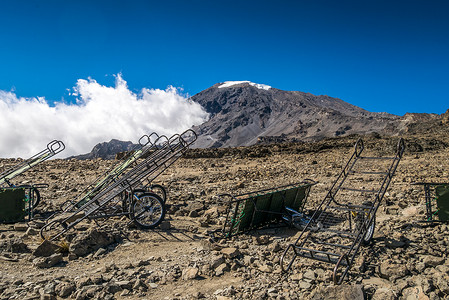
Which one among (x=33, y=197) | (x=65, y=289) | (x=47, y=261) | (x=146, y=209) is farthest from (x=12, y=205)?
(x=65, y=289)

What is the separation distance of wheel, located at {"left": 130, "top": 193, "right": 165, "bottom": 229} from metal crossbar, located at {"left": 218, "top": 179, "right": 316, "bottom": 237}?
1.40m

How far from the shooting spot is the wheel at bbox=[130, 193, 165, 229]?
7527 mm

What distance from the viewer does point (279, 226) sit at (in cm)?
764

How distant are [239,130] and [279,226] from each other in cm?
18269

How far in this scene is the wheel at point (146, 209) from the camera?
24.7 ft

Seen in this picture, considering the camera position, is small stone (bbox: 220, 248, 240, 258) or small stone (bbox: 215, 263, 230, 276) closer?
small stone (bbox: 215, 263, 230, 276)

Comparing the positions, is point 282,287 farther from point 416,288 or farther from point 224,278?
point 416,288

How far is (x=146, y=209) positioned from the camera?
24.9 feet

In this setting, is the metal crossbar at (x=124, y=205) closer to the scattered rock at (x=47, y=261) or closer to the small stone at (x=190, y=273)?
the scattered rock at (x=47, y=261)

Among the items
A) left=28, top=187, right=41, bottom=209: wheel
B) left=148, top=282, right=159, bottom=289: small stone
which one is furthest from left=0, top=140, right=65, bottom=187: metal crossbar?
left=148, top=282, right=159, bottom=289: small stone

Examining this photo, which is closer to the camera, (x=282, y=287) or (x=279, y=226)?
(x=282, y=287)

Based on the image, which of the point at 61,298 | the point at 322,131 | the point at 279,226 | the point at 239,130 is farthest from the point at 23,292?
the point at 239,130

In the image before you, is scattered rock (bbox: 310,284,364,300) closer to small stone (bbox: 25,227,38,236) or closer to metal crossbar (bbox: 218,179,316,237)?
metal crossbar (bbox: 218,179,316,237)

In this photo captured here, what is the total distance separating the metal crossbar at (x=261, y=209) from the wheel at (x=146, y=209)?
4.59 ft
